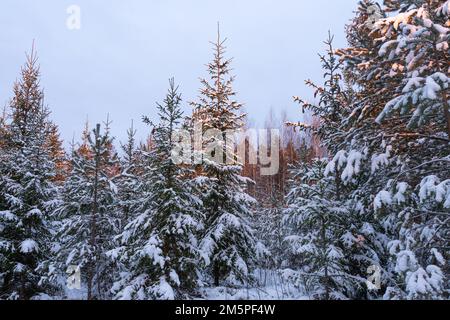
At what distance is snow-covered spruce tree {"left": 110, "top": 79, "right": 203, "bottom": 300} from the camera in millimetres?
11062

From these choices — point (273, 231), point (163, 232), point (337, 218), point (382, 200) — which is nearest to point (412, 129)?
point (382, 200)

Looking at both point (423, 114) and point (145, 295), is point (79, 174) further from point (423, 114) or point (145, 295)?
point (423, 114)

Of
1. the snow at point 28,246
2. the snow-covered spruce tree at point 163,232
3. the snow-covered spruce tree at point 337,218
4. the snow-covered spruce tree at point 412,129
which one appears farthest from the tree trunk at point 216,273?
the snow-covered spruce tree at point 412,129

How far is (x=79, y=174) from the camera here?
14.0 m

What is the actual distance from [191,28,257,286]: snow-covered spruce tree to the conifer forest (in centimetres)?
6

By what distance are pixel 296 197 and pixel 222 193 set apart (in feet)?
11.2

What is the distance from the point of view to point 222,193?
1572 cm

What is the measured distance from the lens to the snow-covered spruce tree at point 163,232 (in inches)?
436

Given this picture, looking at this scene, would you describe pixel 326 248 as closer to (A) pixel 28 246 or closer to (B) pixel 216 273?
(B) pixel 216 273

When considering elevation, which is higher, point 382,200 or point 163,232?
point 382,200

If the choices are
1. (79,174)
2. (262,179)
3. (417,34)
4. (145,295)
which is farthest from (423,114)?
(262,179)

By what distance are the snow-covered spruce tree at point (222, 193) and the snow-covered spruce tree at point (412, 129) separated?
670 centimetres
